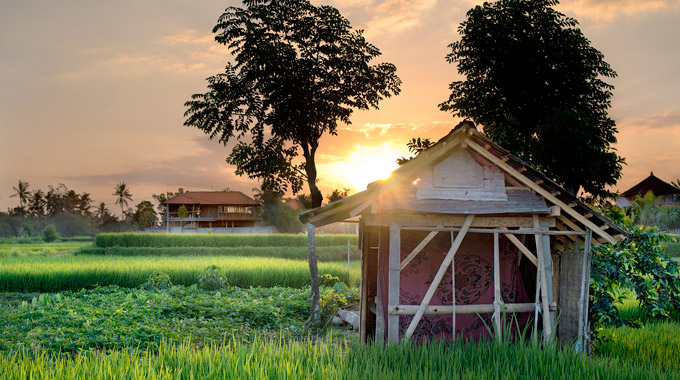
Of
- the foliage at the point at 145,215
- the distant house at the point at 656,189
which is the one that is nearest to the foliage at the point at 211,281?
the foliage at the point at 145,215

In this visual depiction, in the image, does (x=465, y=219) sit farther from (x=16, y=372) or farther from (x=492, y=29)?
(x=492, y=29)

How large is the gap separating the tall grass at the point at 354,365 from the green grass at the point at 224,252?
27569 millimetres

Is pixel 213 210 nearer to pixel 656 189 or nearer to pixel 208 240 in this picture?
pixel 208 240

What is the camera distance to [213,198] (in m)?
64.6

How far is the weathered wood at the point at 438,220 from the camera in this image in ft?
24.8

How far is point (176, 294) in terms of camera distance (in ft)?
51.3

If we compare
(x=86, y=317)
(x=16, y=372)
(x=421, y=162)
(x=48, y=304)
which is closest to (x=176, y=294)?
(x=48, y=304)

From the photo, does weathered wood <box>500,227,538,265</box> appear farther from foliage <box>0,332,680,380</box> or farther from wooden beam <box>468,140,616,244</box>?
foliage <box>0,332,680,380</box>

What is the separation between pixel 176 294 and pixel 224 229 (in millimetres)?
46397

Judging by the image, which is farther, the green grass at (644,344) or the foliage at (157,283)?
the foliage at (157,283)

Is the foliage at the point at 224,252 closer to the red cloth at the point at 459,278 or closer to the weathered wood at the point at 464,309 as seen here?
the red cloth at the point at 459,278

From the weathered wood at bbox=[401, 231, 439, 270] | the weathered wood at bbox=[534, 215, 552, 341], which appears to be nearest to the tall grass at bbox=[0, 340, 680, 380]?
the weathered wood at bbox=[534, 215, 552, 341]

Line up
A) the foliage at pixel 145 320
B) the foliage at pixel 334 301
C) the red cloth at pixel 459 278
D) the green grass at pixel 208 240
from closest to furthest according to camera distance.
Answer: the red cloth at pixel 459 278 → the foliage at pixel 145 320 → the foliage at pixel 334 301 → the green grass at pixel 208 240

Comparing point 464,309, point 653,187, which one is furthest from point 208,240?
point 653,187
